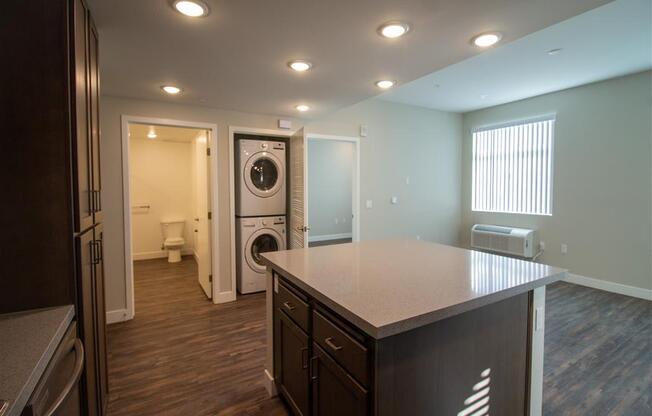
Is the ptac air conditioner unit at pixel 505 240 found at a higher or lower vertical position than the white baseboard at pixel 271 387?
higher

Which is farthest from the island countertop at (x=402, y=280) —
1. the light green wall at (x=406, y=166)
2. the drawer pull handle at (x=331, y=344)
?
the light green wall at (x=406, y=166)

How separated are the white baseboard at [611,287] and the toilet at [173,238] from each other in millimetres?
6403

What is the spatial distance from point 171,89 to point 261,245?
2106mm

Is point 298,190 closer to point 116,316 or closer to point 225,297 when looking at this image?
point 225,297

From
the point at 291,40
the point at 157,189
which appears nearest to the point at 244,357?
the point at 291,40

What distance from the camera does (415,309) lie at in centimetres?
121

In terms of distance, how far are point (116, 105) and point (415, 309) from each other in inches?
139

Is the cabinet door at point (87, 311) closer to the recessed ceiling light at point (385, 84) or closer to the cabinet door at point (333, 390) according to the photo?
the cabinet door at point (333, 390)

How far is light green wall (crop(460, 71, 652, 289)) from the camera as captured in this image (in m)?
3.88

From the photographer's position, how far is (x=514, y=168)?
523 cm

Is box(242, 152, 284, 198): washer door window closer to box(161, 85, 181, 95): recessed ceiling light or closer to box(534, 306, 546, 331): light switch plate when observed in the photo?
box(161, 85, 181, 95): recessed ceiling light

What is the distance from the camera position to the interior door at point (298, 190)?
3.77 meters

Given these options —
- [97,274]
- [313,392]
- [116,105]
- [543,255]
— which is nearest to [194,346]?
[97,274]

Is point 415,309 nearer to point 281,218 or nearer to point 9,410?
point 9,410
